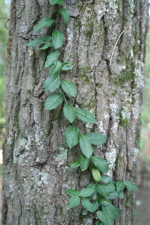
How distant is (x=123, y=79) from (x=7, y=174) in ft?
3.13

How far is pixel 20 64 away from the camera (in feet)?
3.30

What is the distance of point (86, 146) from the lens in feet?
2.88

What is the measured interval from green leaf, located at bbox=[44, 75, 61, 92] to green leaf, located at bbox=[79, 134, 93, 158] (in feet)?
1.02

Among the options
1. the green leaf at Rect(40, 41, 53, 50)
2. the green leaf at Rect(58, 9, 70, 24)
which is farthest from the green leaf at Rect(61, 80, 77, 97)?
the green leaf at Rect(58, 9, 70, 24)

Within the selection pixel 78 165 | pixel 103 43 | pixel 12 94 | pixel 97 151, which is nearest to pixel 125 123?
pixel 97 151

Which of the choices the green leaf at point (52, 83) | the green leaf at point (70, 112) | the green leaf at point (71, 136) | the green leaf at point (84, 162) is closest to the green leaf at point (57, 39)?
the green leaf at point (52, 83)

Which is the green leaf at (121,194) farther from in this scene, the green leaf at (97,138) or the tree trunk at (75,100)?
the green leaf at (97,138)

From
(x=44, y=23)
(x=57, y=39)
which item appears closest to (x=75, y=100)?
(x=57, y=39)

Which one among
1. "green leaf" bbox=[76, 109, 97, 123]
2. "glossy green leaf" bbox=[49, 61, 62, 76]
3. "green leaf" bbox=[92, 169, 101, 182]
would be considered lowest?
"green leaf" bbox=[92, 169, 101, 182]

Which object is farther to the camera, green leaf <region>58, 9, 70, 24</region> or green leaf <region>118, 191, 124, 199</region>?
green leaf <region>118, 191, 124, 199</region>

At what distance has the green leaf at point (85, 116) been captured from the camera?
Result: 0.87 metres

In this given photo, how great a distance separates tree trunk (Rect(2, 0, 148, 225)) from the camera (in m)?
0.93

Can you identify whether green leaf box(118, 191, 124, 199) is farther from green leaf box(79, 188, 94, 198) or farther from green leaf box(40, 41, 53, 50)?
green leaf box(40, 41, 53, 50)

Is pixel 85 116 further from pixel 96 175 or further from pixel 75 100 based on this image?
pixel 96 175
